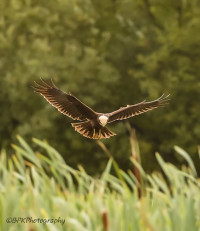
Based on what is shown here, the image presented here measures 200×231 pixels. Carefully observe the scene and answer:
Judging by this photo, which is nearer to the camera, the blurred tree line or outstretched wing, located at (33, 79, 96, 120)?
outstretched wing, located at (33, 79, 96, 120)

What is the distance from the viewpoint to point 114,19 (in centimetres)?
3000

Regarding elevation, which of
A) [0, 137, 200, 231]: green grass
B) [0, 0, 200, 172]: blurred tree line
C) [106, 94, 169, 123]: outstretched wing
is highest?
[0, 0, 200, 172]: blurred tree line

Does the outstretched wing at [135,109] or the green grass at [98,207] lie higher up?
the outstretched wing at [135,109]

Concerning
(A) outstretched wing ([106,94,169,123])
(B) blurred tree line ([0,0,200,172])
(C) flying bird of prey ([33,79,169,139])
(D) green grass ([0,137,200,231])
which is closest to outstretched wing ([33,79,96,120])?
(C) flying bird of prey ([33,79,169,139])

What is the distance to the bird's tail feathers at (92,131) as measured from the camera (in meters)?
3.56

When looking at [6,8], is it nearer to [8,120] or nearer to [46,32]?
[46,32]

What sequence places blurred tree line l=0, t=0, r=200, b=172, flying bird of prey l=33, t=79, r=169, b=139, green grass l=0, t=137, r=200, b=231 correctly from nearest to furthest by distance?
flying bird of prey l=33, t=79, r=169, b=139 → green grass l=0, t=137, r=200, b=231 → blurred tree line l=0, t=0, r=200, b=172

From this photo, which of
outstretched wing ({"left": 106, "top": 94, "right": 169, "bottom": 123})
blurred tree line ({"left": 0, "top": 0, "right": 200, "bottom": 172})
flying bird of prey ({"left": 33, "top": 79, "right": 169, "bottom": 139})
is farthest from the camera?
blurred tree line ({"left": 0, "top": 0, "right": 200, "bottom": 172})

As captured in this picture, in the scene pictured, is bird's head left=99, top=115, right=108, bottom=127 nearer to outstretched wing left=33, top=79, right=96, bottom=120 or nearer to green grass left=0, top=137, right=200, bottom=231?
outstretched wing left=33, top=79, right=96, bottom=120

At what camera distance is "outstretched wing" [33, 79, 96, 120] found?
3.76 meters

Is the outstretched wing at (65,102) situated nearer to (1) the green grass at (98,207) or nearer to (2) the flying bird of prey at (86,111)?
(2) the flying bird of prey at (86,111)

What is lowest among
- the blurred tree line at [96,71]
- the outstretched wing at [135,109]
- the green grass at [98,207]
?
the green grass at [98,207]

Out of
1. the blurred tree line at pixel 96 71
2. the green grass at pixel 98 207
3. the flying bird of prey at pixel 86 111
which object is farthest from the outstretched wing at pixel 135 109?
the blurred tree line at pixel 96 71

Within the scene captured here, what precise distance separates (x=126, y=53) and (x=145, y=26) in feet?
4.03
